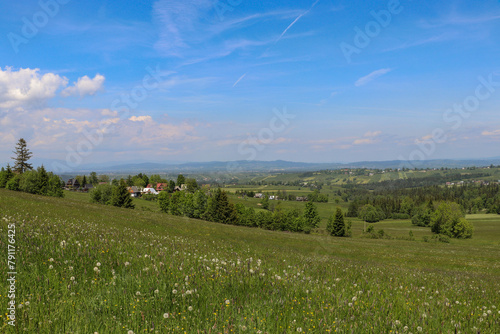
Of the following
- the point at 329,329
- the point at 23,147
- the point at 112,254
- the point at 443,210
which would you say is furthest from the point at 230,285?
the point at 443,210

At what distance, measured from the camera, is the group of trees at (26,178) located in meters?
75.6

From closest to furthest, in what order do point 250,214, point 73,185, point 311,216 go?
1. point 311,216
2. point 250,214
3. point 73,185

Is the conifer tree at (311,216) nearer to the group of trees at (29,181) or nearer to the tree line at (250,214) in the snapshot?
the tree line at (250,214)

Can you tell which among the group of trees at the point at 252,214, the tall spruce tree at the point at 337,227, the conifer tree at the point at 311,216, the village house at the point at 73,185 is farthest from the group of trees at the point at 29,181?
the village house at the point at 73,185

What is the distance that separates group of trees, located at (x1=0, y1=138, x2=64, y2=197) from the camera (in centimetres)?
7556

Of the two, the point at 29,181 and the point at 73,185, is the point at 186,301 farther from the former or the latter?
the point at 73,185

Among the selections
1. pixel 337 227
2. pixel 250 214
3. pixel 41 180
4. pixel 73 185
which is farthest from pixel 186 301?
pixel 73 185

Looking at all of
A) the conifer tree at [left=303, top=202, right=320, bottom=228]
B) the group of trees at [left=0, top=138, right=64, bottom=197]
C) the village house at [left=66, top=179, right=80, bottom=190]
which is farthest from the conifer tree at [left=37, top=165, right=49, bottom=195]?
the village house at [left=66, top=179, right=80, bottom=190]

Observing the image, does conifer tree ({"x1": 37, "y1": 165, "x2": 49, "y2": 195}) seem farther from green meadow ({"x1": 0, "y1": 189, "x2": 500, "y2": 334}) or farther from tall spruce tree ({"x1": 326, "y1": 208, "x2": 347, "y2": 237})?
green meadow ({"x1": 0, "y1": 189, "x2": 500, "y2": 334})

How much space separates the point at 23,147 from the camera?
90.5m

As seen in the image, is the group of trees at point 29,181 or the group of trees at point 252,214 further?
the group of trees at point 252,214

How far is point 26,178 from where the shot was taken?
2955 inches

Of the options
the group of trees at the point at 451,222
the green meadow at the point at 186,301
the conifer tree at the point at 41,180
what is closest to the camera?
the green meadow at the point at 186,301

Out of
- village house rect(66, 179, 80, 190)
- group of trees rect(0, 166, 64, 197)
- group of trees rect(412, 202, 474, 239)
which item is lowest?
group of trees rect(412, 202, 474, 239)
